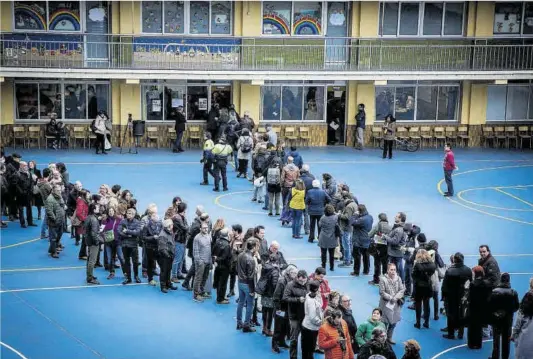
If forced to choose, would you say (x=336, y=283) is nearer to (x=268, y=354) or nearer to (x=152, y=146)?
(x=268, y=354)

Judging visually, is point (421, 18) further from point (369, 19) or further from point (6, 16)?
point (6, 16)

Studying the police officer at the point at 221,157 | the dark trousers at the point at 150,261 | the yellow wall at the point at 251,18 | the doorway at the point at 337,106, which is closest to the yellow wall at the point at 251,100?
the yellow wall at the point at 251,18

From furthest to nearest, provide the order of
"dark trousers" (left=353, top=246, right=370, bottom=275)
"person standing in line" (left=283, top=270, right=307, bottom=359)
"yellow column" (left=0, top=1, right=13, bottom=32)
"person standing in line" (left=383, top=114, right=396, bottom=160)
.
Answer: "person standing in line" (left=383, top=114, right=396, bottom=160) < "yellow column" (left=0, top=1, right=13, bottom=32) < "dark trousers" (left=353, top=246, right=370, bottom=275) < "person standing in line" (left=283, top=270, right=307, bottom=359)

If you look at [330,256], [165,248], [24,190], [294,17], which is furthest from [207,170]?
[165,248]

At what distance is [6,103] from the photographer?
4003cm

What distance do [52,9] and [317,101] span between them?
1201 cm

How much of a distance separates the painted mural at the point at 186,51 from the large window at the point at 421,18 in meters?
6.74

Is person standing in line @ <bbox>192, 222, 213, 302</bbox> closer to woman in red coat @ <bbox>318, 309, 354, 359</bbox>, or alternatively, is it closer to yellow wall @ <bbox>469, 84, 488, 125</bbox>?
woman in red coat @ <bbox>318, 309, 354, 359</bbox>

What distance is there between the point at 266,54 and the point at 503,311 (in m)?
24.5

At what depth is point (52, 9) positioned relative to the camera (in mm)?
39906

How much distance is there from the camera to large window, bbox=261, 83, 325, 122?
42.5 m

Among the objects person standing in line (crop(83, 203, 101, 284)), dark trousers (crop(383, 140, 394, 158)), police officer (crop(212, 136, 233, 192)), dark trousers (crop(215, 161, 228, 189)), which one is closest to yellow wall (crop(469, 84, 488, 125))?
dark trousers (crop(383, 140, 394, 158))

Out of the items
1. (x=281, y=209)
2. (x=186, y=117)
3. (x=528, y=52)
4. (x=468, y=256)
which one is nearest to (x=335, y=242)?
(x=468, y=256)

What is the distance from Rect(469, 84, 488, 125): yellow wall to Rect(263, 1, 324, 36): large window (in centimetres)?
695
